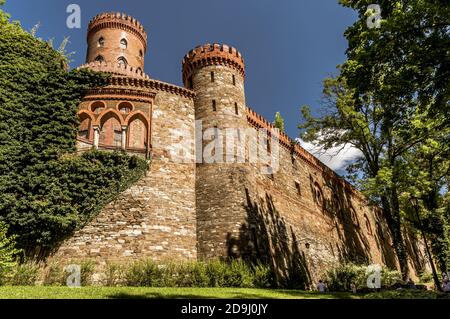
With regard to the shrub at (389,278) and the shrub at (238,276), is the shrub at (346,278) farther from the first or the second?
the shrub at (238,276)

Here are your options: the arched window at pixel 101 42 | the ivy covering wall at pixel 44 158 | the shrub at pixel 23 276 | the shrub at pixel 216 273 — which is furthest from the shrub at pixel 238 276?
the arched window at pixel 101 42

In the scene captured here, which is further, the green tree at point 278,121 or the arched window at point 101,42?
the green tree at point 278,121

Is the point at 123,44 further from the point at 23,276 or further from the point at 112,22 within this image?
the point at 23,276

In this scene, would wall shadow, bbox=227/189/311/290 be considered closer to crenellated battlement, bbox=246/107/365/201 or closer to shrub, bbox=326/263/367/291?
Answer: shrub, bbox=326/263/367/291

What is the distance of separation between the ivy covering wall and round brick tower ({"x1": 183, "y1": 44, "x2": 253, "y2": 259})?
3326mm

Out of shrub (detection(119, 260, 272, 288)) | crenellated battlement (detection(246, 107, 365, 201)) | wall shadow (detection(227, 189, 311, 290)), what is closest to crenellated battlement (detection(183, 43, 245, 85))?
crenellated battlement (detection(246, 107, 365, 201))

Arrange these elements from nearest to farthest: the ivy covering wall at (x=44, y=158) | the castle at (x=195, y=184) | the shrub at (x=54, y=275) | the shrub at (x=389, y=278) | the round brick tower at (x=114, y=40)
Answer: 1. the shrub at (x=54, y=275)
2. the ivy covering wall at (x=44, y=158)
3. the castle at (x=195, y=184)
4. the shrub at (x=389, y=278)
5. the round brick tower at (x=114, y=40)

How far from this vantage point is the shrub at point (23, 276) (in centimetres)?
1233

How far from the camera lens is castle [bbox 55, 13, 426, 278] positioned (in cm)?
1576

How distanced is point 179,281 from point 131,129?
8.96 m

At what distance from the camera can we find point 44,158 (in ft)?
51.4

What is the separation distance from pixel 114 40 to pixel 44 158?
19585 millimetres

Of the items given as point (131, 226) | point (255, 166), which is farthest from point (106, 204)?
point (255, 166)
